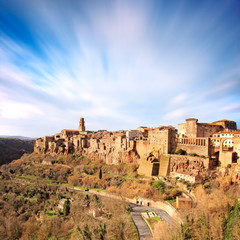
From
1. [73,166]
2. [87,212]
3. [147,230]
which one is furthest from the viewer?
[73,166]

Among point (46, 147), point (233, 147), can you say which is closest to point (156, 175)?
point (233, 147)

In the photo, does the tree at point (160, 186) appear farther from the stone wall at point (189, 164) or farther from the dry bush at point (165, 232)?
the dry bush at point (165, 232)

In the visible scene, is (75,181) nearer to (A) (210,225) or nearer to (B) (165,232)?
(B) (165,232)

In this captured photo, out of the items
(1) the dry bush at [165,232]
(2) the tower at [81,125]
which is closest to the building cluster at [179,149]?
(1) the dry bush at [165,232]

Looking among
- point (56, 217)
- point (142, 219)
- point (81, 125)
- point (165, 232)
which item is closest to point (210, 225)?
point (165, 232)

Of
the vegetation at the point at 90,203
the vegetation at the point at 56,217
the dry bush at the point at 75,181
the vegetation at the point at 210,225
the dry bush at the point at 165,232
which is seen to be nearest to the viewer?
the vegetation at the point at 210,225

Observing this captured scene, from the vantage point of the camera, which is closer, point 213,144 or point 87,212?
point 87,212

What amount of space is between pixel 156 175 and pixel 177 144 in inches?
277

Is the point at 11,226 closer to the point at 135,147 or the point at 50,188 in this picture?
the point at 50,188

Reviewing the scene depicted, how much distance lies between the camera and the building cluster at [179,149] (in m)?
26.4

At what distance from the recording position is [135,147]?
38.2m

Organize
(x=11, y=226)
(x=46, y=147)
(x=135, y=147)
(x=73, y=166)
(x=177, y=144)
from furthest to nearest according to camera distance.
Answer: (x=46, y=147), (x=73, y=166), (x=135, y=147), (x=177, y=144), (x=11, y=226)

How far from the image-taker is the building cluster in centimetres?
2636

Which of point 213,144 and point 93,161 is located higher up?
point 213,144
